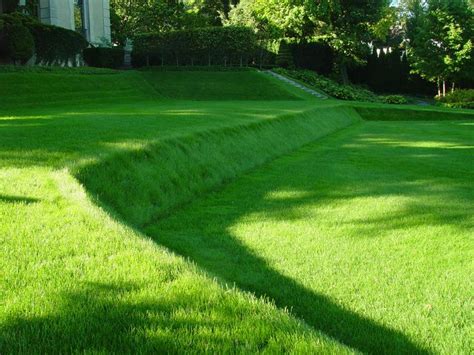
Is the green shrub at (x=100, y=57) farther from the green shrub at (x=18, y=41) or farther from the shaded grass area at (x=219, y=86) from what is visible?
the green shrub at (x=18, y=41)

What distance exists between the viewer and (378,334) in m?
3.29

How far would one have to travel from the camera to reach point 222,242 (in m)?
5.23

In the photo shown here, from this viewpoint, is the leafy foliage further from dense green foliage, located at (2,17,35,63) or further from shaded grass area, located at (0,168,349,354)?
shaded grass area, located at (0,168,349,354)

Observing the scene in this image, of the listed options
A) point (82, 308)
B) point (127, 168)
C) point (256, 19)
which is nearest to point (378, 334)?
point (82, 308)

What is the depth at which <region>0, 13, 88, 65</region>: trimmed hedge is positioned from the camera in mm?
22312

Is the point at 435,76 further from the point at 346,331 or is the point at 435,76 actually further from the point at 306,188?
the point at 346,331

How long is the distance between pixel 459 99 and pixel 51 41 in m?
22.6

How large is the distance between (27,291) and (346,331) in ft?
6.41

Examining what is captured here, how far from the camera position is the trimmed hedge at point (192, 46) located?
32.4m

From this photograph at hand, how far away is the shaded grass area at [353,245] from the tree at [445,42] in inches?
999

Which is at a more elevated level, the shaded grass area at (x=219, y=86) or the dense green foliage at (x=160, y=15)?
the dense green foliage at (x=160, y=15)

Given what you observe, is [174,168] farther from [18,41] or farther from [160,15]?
[160,15]

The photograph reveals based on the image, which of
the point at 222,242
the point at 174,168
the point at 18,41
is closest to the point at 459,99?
the point at 18,41

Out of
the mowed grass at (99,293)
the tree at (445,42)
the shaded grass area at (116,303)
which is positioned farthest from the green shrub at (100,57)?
the shaded grass area at (116,303)
